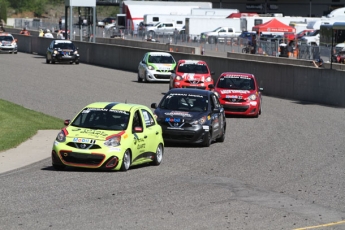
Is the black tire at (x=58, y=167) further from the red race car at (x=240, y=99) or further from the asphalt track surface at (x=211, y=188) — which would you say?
the red race car at (x=240, y=99)

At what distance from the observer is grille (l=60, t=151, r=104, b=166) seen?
15.8m

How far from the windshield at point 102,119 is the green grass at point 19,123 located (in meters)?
3.09

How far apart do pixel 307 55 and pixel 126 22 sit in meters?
49.7

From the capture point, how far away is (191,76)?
115 ft

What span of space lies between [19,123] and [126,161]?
8419 millimetres

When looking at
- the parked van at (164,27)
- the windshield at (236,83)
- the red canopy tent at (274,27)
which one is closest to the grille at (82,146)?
the windshield at (236,83)

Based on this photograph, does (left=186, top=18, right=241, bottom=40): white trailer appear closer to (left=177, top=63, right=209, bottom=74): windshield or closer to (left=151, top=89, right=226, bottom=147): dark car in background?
(left=177, top=63, right=209, bottom=74): windshield

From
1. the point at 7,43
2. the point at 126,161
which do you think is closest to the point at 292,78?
the point at 126,161

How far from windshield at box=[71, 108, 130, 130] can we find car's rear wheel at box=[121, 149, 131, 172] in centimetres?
54

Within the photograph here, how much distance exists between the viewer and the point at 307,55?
A: 45.4 metres

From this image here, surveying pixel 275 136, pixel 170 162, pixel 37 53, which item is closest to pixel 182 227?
pixel 170 162

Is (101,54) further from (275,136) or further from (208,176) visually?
(208,176)

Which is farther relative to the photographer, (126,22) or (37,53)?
(126,22)

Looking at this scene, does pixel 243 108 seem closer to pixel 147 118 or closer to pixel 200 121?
pixel 200 121
